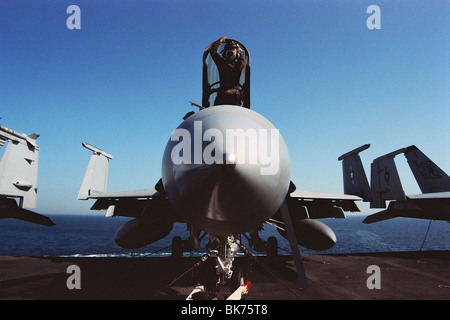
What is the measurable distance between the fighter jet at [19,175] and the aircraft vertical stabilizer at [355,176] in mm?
15560

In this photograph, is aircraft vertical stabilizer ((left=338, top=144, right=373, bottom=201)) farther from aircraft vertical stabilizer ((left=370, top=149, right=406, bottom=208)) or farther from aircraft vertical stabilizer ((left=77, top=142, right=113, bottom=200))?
aircraft vertical stabilizer ((left=77, top=142, right=113, bottom=200))

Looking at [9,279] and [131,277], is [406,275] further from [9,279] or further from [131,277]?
[9,279]

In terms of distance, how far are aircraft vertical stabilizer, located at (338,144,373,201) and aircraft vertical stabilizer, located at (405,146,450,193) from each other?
7.94 m

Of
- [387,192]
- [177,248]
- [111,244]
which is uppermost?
[387,192]

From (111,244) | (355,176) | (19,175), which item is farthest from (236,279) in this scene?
(111,244)

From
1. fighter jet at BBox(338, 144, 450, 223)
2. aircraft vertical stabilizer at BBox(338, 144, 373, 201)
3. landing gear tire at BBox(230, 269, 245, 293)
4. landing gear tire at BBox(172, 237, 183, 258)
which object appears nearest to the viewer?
landing gear tire at BBox(230, 269, 245, 293)

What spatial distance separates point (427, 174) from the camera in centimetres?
1959

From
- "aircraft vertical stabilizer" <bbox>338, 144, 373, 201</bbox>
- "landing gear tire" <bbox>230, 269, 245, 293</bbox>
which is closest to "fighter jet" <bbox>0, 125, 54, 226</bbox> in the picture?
"landing gear tire" <bbox>230, 269, 245, 293</bbox>

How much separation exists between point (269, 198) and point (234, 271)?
10.5 feet

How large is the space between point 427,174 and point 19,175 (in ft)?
90.8

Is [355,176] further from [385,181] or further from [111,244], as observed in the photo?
[111,244]

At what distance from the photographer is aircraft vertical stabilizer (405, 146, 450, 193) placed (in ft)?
60.9

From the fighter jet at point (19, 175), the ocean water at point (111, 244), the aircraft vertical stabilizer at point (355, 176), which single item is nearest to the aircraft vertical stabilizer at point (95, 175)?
the fighter jet at point (19, 175)
